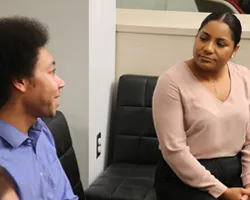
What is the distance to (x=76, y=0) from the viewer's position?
1966 mm

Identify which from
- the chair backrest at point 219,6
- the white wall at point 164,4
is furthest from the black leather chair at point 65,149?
the white wall at point 164,4

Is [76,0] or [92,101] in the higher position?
[76,0]

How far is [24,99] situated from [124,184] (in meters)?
1.10

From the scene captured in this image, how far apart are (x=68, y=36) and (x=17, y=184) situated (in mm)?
986

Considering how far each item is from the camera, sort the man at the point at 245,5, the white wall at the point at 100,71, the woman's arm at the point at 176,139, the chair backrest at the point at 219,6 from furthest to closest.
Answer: the man at the point at 245,5, the chair backrest at the point at 219,6, the white wall at the point at 100,71, the woman's arm at the point at 176,139

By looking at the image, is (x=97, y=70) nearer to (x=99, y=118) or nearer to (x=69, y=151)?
(x=99, y=118)

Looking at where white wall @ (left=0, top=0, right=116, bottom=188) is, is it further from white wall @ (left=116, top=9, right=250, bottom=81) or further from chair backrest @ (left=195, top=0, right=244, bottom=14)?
chair backrest @ (left=195, top=0, right=244, bottom=14)

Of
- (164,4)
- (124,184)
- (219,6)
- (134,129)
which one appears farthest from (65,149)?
(164,4)

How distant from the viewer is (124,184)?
7.28ft

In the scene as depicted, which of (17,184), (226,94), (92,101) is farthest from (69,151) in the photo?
(17,184)

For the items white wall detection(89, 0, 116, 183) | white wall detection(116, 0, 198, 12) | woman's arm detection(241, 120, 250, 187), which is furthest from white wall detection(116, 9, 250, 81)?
white wall detection(116, 0, 198, 12)

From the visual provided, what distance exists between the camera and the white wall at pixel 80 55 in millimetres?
2002

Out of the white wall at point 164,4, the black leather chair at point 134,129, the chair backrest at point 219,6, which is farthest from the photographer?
the white wall at point 164,4

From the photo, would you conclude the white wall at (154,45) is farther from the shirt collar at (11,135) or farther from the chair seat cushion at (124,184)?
the shirt collar at (11,135)
